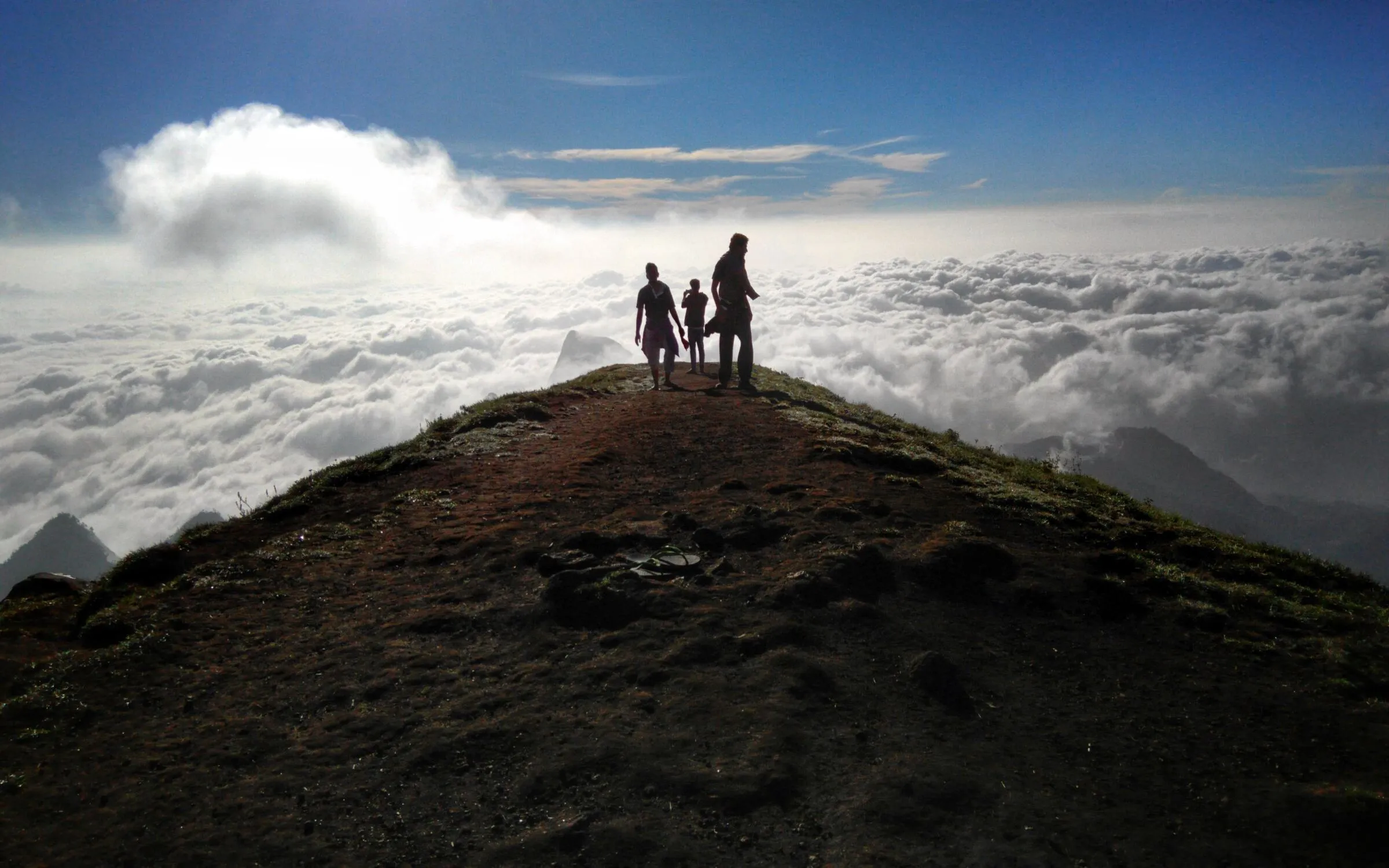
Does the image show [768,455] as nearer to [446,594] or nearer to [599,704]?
[446,594]

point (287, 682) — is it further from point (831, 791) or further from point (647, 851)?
point (831, 791)

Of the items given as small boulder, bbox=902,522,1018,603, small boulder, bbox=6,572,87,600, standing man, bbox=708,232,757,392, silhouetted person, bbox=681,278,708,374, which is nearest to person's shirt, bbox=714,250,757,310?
standing man, bbox=708,232,757,392

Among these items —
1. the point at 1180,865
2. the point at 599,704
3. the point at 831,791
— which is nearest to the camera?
the point at 1180,865

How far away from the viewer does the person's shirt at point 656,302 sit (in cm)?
2059

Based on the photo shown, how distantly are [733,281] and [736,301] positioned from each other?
52 cm

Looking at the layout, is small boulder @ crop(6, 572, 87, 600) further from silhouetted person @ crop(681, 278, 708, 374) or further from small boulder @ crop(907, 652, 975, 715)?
silhouetted person @ crop(681, 278, 708, 374)

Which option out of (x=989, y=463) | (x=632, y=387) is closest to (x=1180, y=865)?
(x=989, y=463)

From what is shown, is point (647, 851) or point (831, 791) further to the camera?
point (831, 791)

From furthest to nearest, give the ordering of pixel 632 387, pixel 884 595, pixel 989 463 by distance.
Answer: pixel 632 387
pixel 989 463
pixel 884 595

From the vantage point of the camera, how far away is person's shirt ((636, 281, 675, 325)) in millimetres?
20594

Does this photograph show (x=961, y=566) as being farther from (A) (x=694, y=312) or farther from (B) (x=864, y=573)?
(A) (x=694, y=312)

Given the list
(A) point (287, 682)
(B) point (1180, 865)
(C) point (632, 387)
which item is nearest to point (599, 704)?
(A) point (287, 682)

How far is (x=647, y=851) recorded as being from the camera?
4543mm

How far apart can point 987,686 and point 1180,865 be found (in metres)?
2.13
